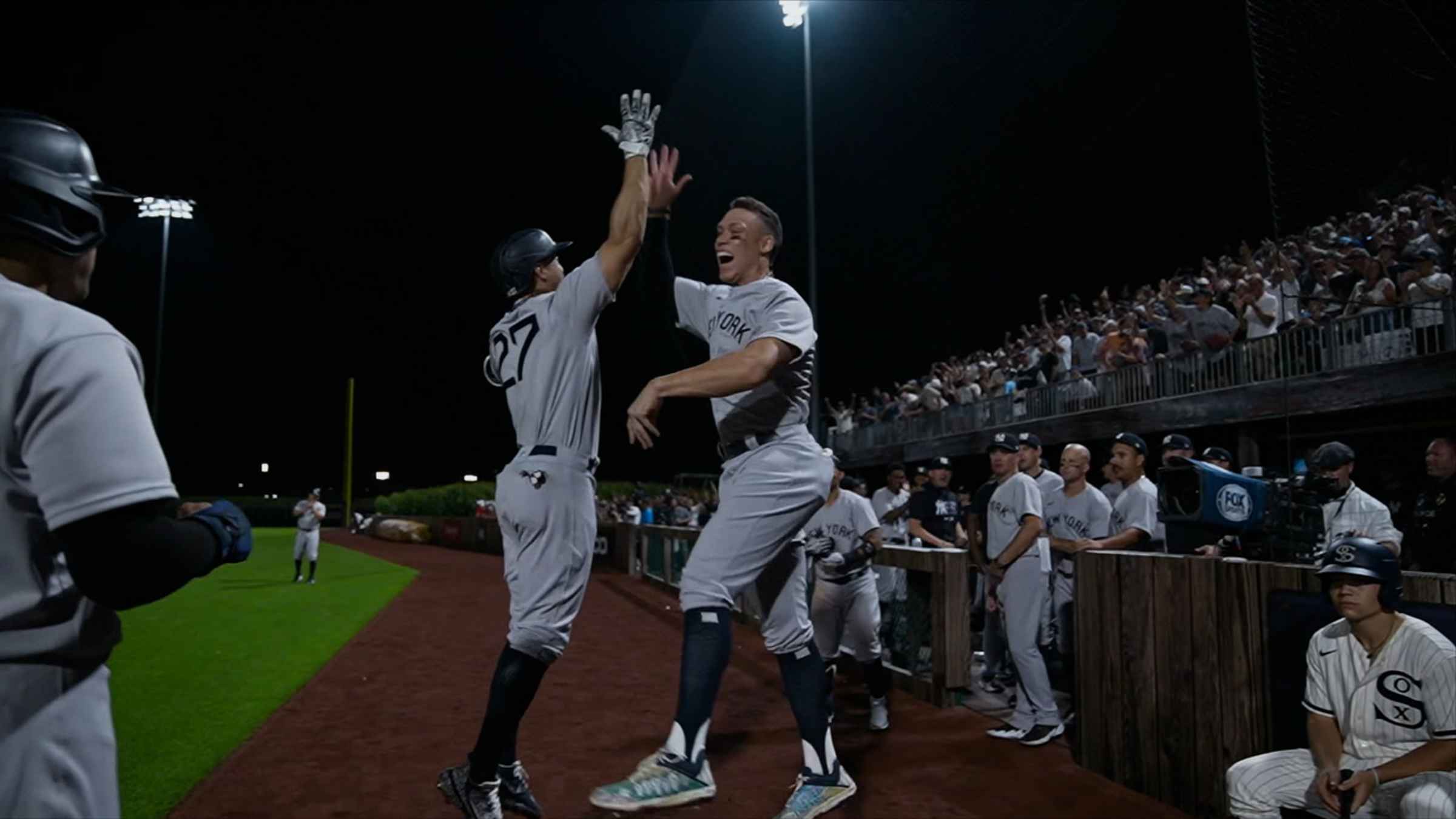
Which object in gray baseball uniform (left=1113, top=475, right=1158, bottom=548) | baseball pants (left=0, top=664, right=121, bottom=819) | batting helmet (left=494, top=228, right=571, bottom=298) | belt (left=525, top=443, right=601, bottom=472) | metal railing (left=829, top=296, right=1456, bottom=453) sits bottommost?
baseball pants (left=0, top=664, right=121, bottom=819)

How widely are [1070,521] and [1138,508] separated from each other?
507 mm

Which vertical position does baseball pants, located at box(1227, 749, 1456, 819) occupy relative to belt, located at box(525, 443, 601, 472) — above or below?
below

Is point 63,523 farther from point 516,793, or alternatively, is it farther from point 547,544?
point 516,793

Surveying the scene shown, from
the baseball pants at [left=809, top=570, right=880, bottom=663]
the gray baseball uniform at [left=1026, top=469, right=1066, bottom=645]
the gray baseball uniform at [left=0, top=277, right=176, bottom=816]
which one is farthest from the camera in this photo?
the baseball pants at [left=809, top=570, right=880, bottom=663]

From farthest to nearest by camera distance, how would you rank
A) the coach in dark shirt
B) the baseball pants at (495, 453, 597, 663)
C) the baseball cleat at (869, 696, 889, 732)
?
→ the coach in dark shirt, the baseball cleat at (869, 696, 889, 732), the baseball pants at (495, 453, 597, 663)

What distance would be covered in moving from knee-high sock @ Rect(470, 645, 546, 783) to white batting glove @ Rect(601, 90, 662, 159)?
2.13 meters

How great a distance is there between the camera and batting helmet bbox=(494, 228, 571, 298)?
4.47 meters

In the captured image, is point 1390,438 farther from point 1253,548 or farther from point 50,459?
point 50,459

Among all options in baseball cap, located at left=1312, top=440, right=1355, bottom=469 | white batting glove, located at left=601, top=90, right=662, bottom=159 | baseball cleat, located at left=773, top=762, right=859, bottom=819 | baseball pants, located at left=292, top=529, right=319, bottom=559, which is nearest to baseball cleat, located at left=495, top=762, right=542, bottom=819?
baseball cleat, located at left=773, top=762, right=859, bottom=819

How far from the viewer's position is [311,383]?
178ft

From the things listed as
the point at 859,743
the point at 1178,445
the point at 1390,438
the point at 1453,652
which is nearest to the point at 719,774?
the point at 859,743

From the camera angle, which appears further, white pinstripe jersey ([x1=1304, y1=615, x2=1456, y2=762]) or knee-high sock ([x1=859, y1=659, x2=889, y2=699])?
knee-high sock ([x1=859, y1=659, x2=889, y2=699])

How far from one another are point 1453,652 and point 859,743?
355 cm

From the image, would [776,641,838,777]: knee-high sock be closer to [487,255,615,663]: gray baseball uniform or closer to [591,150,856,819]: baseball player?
[591,150,856,819]: baseball player
